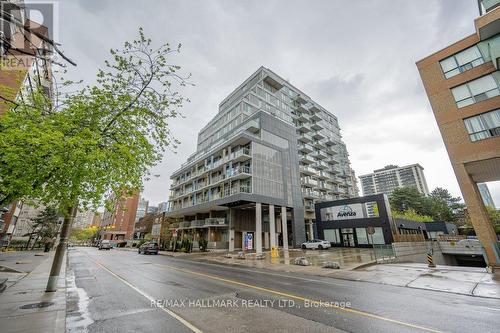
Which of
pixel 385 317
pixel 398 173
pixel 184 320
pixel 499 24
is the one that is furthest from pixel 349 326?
pixel 398 173

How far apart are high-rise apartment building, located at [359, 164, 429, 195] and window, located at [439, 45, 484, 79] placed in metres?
125

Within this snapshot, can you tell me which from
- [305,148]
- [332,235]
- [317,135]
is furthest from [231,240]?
[317,135]

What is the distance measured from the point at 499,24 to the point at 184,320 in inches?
1127

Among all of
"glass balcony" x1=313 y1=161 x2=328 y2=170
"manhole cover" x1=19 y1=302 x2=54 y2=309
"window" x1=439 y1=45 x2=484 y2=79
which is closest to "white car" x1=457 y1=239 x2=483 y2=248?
"window" x1=439 y1=45 x2=484 y2=79

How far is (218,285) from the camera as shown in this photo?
9.76 metres

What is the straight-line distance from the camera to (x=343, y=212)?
39.7 metres

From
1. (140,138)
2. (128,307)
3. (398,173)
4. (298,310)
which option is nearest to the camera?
(298,310)

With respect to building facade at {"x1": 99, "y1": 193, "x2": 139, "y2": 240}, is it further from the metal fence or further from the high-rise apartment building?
the high-rise apartment building

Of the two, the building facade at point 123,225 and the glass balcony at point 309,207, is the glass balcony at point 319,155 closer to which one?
the glass balcony at point 309,207

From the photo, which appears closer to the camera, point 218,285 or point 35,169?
point 35,169

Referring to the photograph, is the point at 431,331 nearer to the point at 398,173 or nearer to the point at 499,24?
the point at 499,24

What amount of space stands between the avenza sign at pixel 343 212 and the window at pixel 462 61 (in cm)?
2253

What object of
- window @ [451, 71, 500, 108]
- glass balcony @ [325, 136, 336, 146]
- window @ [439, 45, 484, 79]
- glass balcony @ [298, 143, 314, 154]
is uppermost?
glass balcony @ [325, 136, 336, 146]

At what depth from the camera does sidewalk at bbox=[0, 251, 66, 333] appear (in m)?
4.91
